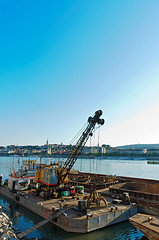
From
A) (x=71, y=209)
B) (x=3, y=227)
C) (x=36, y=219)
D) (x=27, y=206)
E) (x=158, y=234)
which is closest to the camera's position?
(x=158, y=234)

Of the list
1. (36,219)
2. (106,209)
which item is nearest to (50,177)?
(36,219)

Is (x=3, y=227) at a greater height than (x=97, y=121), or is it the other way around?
(x=97, y=121)

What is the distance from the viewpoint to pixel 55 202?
24.2 m

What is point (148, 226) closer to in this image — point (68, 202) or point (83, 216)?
point (83, 216)

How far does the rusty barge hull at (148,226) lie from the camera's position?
49.6 feet

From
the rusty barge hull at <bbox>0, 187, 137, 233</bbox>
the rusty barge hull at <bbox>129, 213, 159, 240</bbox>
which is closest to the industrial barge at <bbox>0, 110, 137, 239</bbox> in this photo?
the rusty barge hull at <bbox>0, 187, 137, 233</bbox>

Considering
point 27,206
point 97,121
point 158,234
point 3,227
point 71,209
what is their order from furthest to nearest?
point 97,121 < point 27,206 < point 71,209 < point 3,227 < point 158,234

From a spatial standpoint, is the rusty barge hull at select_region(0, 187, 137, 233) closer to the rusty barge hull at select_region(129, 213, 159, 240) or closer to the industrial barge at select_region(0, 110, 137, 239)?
A: the industrial barge at select_region(0, 110, 137, 239)

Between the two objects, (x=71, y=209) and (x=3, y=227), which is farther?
(x=71, y=209)

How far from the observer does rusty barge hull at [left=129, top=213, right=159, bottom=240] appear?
15.1 meters

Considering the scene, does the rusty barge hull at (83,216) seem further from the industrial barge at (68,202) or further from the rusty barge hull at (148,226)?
the rusty barge hull at (148,226)

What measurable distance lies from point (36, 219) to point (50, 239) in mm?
5908

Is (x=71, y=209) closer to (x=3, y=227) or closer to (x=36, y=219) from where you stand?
(x=36, y=219)

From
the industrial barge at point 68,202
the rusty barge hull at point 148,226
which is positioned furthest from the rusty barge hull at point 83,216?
the rusty barge hull at point 148,226
